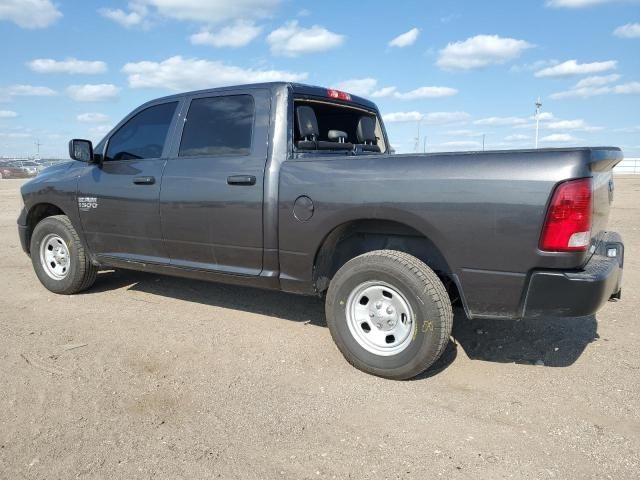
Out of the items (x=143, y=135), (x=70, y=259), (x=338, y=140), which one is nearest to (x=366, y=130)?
(x=338, y=140)

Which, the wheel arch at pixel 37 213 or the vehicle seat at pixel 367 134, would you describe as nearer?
the vehicle seat at pixel 367 134

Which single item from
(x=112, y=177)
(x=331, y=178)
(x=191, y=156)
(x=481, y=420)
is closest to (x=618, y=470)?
(x=481, y=420)

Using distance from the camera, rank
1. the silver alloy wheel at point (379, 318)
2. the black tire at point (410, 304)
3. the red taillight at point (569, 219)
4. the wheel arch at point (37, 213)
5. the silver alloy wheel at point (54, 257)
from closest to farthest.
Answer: the red taillight at point (569, 219) → the black tire at point (410, 304) → the silver alloy wheel at point (379, 318) → the silver alloy wheel at point (54, 257) → the wheel arch at point (37, 213)

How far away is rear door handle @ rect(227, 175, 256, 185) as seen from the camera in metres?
3.66

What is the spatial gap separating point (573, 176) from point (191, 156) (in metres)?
2.84

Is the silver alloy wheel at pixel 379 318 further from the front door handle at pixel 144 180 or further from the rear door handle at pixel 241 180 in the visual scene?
the front door handle at pixel 144 180

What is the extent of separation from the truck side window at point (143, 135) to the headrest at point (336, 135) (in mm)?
1369

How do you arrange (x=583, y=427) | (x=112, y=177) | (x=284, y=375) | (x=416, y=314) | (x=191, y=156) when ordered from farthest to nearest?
1. (x=112, y=177)
2. (x=191, y=156)
3. (x=284, y=375)
4. (x=416, y=314)
5. (x=583, y=427)

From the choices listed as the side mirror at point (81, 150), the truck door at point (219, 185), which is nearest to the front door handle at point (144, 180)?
the truck door at point (219, 185)

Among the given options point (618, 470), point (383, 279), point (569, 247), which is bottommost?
point (618, 470)

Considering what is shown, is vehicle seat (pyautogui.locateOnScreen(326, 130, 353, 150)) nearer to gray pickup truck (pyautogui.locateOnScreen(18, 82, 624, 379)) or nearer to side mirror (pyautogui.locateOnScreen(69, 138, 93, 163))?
gray pickup truck (pyautogui.locateOnScreen(18, 82, 624, 379))

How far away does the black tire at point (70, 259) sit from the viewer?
16.2ft

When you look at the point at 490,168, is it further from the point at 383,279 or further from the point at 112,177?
the point at 112,177

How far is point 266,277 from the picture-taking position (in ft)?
12.3
